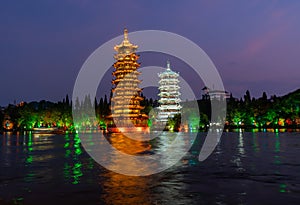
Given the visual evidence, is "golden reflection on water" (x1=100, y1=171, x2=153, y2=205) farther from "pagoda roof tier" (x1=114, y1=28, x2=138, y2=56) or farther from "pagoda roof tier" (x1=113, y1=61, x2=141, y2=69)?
"pagoda roof tier" (x1=114, y1=28, x2=138, y2=56)

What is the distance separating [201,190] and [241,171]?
17.5 feet

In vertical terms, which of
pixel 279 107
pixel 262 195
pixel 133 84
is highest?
pixel 133 84

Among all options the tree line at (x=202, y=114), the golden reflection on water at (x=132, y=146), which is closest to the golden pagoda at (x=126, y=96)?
the tree line at (x=202, y=114)

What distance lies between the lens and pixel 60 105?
129875 millimetres

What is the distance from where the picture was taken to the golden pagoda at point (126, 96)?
101688 millimetres

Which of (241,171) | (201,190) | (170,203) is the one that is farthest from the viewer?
(241,171)

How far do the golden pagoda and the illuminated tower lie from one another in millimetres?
12626

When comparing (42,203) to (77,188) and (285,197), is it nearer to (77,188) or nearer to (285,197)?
(77,188)

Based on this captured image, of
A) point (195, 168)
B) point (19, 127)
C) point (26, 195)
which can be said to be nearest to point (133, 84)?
point (19, 127)

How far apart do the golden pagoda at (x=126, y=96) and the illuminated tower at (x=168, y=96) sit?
1263 cm

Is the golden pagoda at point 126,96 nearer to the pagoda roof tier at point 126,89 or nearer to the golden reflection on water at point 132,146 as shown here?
the pagoda roof tier at point 126,89

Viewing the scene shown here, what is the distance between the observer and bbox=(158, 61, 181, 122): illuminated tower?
391 ft

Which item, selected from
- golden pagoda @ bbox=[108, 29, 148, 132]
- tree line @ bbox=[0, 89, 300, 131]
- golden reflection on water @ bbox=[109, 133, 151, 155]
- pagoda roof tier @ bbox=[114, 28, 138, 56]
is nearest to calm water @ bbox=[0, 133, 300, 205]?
golden reflection on water @ bbox=[109, 133, 151, 155]

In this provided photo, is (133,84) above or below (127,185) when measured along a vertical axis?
above
